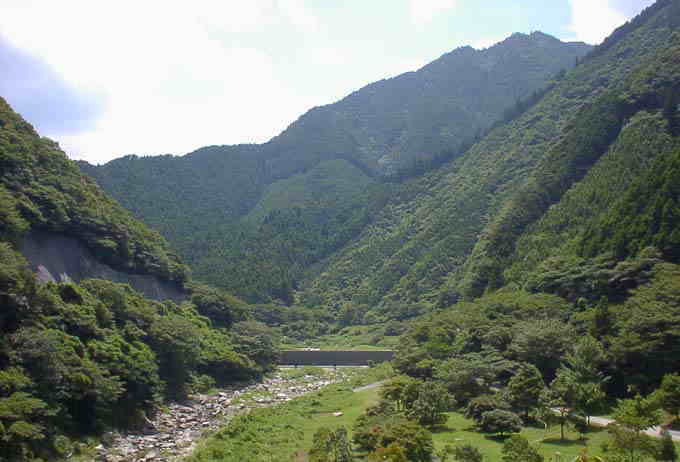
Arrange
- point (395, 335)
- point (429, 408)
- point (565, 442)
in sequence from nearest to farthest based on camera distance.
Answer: point (565, 442)
point (429, 408)
point (395, 335)

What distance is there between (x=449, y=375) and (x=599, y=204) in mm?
42548

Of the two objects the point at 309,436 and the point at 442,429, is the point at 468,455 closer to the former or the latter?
the point at 442,429

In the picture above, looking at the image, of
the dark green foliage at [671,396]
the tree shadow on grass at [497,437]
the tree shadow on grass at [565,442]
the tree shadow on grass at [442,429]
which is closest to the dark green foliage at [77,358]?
the tree shadow on grass at [442,429]

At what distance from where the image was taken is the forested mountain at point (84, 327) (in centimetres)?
3027

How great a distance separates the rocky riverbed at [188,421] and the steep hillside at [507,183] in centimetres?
3431

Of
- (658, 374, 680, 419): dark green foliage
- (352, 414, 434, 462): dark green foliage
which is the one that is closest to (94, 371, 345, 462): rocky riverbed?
(352, 414, 434, 462): dark green foliage

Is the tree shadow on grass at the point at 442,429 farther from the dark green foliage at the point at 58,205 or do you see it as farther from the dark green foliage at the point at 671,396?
the dark green foliage at the point at 58,205

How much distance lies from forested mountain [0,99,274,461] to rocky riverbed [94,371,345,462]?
1.49m

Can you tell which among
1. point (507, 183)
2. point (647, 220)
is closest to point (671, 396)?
point (647, 220)

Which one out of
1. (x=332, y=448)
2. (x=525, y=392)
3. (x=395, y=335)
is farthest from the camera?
(x=395, y=335)

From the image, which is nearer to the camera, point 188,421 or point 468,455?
point 468,455

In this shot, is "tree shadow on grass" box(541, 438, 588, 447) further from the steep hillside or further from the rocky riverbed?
the steep hillside

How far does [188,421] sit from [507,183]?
102941 mm

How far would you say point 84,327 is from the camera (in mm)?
39625
